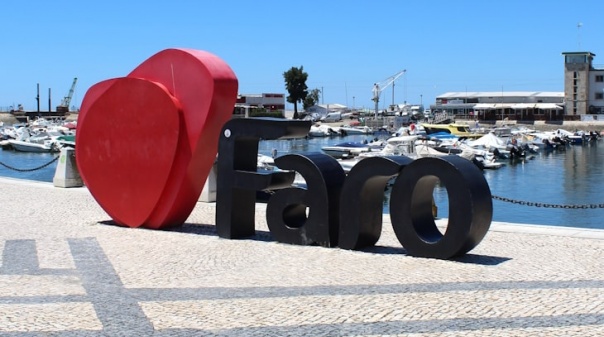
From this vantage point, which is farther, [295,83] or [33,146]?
[295,83]

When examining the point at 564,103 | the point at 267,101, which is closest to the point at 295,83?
the point at 267,101

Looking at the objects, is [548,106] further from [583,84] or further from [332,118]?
[332,118]

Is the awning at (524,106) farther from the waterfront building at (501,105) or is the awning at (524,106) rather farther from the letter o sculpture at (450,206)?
the letter o sculpture at (450,206)

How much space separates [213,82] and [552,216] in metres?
19.4

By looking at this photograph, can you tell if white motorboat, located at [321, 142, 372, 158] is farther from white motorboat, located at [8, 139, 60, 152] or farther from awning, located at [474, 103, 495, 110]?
awning, located at [474, 103, 495, 110]

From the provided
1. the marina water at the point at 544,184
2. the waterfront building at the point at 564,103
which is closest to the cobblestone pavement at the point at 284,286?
the marina water at the point at 544,184

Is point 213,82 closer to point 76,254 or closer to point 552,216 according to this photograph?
point 76,254

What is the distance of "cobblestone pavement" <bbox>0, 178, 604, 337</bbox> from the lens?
23.8 feet

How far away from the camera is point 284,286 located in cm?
892

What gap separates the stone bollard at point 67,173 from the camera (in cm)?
1975

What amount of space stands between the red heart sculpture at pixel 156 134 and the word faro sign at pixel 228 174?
2 cm

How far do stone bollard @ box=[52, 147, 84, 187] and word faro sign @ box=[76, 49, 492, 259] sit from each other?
5957mm

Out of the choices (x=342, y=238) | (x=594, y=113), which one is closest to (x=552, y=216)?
(x=342, y=238)

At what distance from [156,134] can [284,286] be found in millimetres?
4825
